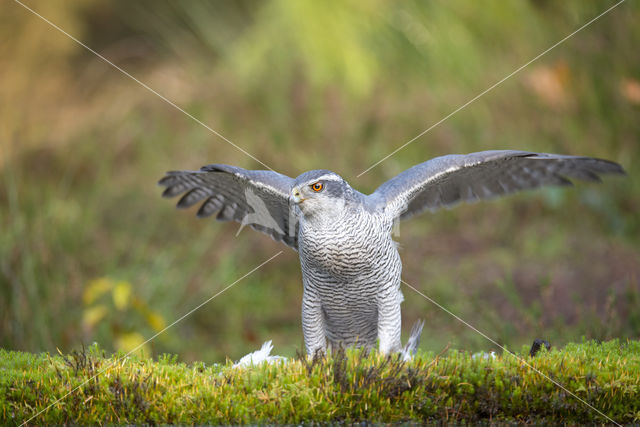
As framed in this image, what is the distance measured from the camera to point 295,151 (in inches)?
312

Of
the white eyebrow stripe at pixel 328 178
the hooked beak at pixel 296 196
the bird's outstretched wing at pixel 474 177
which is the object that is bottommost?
the hooked beak at pixel 296 196

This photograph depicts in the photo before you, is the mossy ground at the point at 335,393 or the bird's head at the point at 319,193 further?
the bird's head at the point at 319,193

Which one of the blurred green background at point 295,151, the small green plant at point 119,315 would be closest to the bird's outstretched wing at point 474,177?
the blurred green background at point 295,151

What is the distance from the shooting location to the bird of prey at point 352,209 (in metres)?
3.29

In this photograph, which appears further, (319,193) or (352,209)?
(352,209)

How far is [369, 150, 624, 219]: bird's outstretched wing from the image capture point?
359 centimetres

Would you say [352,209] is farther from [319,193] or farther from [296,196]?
[296,196]

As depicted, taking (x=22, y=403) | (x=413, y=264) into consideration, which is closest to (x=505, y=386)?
(x=22, y=403)

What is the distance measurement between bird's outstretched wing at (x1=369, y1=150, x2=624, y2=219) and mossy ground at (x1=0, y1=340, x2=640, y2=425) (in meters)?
1.13

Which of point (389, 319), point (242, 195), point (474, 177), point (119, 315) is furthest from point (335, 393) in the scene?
point (119, 315)

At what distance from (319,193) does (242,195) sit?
100cm

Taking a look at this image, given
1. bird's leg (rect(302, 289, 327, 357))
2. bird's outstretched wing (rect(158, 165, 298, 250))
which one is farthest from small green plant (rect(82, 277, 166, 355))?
bird's leg (rect(302, 289, 327, 357))

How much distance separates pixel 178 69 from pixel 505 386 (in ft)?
27.6

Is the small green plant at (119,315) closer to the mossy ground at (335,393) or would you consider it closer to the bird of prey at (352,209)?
the bird of prey at (352,209)
